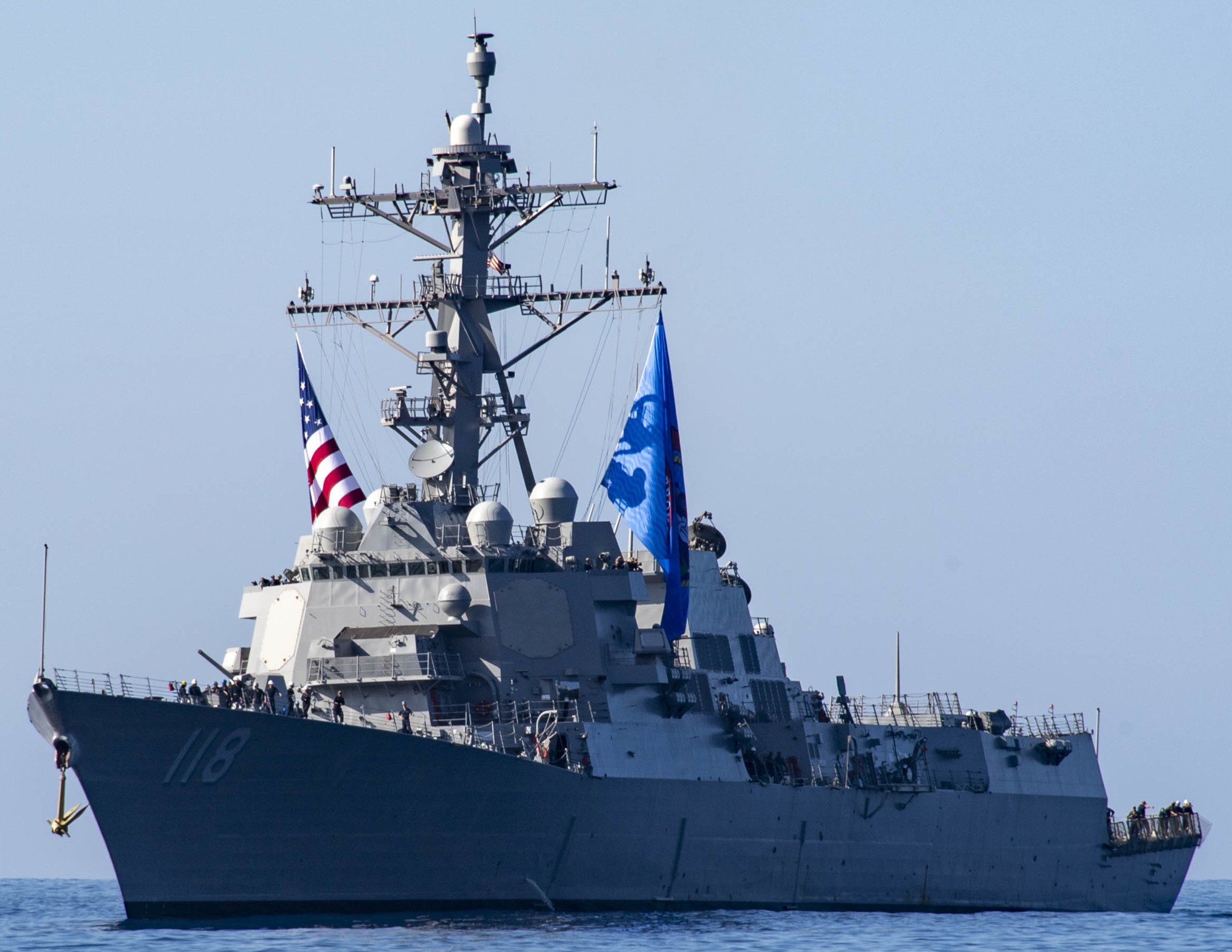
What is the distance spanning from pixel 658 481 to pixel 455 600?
14.6 ft

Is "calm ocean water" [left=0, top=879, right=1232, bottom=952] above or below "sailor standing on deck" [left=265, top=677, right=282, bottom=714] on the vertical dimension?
below

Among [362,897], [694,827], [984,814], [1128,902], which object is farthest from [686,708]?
[1128,902]

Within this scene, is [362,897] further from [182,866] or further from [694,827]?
[694,827]

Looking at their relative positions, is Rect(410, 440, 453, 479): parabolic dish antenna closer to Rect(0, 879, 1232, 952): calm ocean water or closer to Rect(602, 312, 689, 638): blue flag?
Rect(602, 312, 689, 638): blue flag

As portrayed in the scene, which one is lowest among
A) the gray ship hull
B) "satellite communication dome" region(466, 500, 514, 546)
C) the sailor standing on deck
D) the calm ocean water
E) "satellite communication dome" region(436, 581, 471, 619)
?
the calm ocean water

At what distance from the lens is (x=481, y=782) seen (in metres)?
31.2

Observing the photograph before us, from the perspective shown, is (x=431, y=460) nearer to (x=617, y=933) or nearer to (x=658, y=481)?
(x=658, y=481)

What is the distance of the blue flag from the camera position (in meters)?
35.4

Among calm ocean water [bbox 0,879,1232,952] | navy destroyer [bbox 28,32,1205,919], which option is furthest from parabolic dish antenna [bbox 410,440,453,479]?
calm ocean water [bbox 0,879,1232,952]

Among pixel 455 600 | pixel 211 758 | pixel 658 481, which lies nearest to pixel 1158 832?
pixel 658 481

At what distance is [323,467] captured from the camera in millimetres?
38250

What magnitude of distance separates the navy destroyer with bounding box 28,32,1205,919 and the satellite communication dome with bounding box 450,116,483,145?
0.06 m

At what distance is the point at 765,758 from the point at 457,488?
7.19m

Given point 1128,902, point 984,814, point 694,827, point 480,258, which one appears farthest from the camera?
point 1128,902
